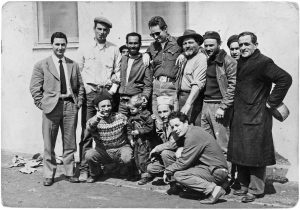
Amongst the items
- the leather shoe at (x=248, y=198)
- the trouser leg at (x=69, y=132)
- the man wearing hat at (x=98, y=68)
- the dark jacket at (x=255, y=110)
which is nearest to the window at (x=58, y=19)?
the man wearing hat at (x=98, y=68)

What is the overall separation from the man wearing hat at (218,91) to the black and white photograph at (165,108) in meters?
0.01

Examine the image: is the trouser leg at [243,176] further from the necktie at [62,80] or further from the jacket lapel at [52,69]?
the jacket lapel at [52,69]

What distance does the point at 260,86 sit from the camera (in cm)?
480

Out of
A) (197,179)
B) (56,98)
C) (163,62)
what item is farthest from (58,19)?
(197,179)

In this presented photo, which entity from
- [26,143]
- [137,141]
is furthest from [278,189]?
[26,143]

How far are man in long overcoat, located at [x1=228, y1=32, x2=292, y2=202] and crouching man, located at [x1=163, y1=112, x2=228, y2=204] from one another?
0.28 meters

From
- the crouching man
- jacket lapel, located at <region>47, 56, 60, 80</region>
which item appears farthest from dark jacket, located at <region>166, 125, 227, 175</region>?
jacket lapel, located at <region>47, 56, 60, 80</region>

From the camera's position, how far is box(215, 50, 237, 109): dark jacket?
5.07 m

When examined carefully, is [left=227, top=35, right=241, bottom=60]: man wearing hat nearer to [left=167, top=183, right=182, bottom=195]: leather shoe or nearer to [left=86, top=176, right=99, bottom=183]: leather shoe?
[left=167, top=183, right=182, bottom=195]: leather shoe

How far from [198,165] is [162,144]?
640 millimetres

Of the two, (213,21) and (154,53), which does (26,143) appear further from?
(213,21)

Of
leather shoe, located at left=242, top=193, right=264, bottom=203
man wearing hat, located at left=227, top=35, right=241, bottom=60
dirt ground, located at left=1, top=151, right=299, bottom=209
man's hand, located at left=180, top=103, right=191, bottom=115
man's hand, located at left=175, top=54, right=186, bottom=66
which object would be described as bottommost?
dirt ground, located at left=1, top=151, right=299, bottom=209

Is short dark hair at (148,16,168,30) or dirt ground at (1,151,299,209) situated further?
short dark hair at (148,16,168,30)

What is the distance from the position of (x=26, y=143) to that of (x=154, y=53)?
→ 3.21 metres
